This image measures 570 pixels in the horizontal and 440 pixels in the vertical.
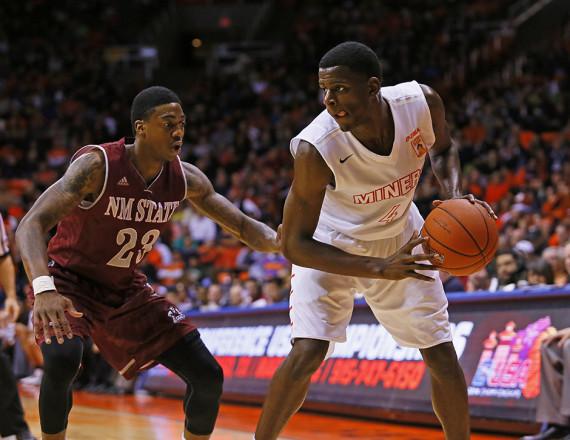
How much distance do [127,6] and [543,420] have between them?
2177 cm

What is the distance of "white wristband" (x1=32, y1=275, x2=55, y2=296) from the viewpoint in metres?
3.82

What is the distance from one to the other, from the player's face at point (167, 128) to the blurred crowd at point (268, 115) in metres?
4.16

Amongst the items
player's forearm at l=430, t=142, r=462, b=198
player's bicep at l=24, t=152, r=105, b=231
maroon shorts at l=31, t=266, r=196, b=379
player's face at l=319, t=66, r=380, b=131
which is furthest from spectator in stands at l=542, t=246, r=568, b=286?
player's bicep at l=24, t=152, r=105, b=231

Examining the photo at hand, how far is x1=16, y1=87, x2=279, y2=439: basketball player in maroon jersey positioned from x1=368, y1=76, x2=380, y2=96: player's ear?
107cm

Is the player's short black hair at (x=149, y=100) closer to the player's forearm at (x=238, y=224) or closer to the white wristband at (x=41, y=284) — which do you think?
the player's forearm at (x=238, y=224)

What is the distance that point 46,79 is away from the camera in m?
21.4

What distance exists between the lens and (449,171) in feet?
14.1

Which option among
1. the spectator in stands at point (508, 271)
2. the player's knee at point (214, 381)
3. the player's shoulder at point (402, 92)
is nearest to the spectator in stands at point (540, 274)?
the spectator in stands at point (508, 271)

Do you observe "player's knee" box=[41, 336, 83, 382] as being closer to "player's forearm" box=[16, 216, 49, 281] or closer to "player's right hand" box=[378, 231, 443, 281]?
"player's forearm" box=[16, 216, 49, 281]

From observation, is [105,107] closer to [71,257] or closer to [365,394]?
[365,394]

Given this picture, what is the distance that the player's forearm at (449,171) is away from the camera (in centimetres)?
426

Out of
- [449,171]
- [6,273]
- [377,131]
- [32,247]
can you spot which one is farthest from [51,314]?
[6,273]

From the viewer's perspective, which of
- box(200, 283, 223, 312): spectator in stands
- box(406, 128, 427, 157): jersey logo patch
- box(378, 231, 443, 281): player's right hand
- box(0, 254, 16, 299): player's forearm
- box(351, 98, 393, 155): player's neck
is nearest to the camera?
box(378, 231, 443, 281): player's right hand

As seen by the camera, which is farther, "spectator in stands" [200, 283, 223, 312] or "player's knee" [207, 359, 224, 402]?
"spectator in stands" [200, 283, 223, 312]
